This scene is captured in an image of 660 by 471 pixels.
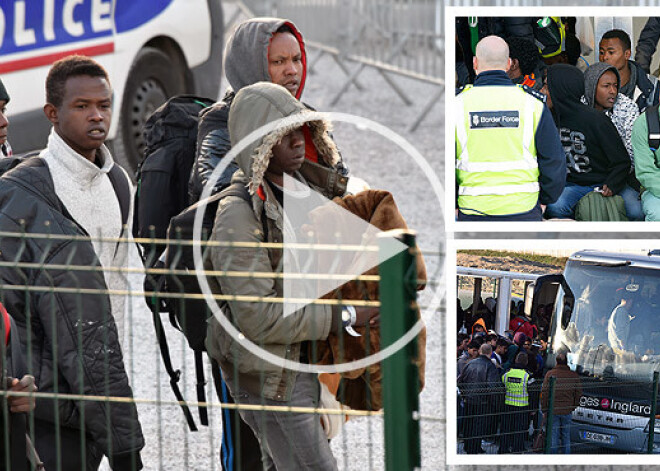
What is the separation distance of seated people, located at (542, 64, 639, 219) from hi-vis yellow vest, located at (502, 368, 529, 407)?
1.98 feet

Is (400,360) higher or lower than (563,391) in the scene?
higher

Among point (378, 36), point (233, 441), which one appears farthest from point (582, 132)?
point (378, 36)

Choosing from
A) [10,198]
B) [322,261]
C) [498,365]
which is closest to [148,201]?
[10,198]

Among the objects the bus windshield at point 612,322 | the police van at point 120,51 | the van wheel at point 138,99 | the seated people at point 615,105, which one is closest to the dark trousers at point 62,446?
the bus windshield at point 612,322

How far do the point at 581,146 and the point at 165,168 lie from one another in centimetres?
158

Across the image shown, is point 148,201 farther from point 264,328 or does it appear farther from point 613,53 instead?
point 613,53

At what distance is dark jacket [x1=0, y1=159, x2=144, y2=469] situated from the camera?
3.86m

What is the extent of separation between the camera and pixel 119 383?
3885 millimetres

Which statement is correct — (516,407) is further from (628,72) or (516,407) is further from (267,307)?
(267,307)

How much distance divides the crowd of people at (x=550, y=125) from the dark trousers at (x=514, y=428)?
2.43ft

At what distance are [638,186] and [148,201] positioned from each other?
1835 mm

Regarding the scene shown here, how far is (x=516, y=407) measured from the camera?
469cm

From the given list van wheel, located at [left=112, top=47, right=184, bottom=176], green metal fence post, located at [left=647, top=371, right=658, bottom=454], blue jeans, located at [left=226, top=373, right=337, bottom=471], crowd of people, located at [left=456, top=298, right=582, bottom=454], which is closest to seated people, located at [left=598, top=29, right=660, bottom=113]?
crowd of people, located at [left=456, top=298, right=582, bottom=454]
